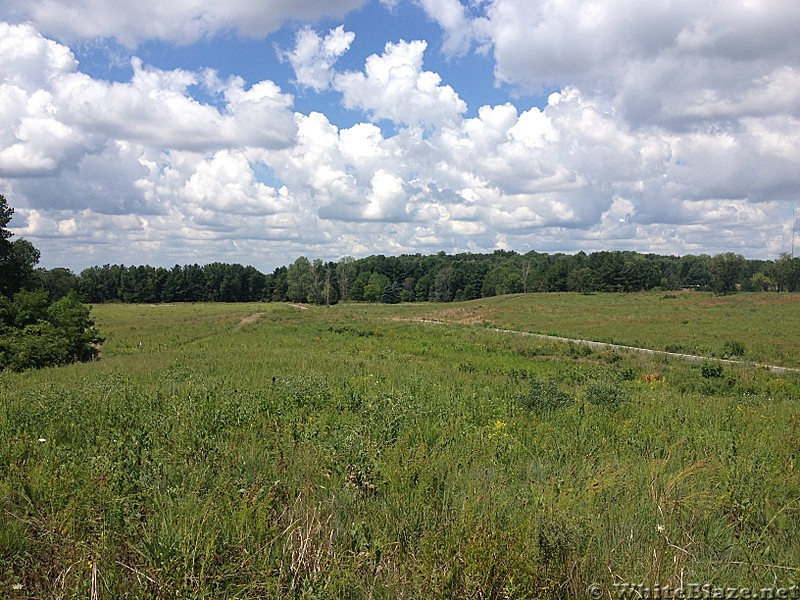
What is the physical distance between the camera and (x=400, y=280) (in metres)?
156

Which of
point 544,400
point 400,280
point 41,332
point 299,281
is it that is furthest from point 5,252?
point 400,280

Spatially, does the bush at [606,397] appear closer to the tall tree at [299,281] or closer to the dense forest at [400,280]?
the dense forest at [400,280]

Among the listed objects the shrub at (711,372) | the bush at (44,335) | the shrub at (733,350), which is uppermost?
the bush at (44,335)

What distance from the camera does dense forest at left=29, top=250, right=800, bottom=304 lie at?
114m

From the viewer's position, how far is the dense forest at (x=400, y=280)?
11419 cm

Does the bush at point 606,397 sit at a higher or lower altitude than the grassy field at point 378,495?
lower

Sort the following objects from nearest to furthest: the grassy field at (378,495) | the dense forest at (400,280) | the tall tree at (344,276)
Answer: the grassy field at (378,495)
the dense forest at (400,280)
the tall tree at (344,276)

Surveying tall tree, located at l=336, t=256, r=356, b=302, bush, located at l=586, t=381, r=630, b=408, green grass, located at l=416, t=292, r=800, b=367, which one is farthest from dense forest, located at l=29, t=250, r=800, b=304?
bush, located at l=586, t=381, r=630, b=408

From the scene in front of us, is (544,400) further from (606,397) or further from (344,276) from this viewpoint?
(344,276)

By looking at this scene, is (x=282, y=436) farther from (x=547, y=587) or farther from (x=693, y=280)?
(x=693, y=280)

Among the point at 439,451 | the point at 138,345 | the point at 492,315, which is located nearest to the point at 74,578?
the point at 439,451

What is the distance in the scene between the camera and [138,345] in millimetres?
35531

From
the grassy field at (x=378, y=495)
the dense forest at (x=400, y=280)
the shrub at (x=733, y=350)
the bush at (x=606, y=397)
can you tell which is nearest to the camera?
the grassy field at (x=378, y=495)

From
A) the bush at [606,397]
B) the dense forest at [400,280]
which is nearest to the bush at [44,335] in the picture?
the bush at [606,397]
